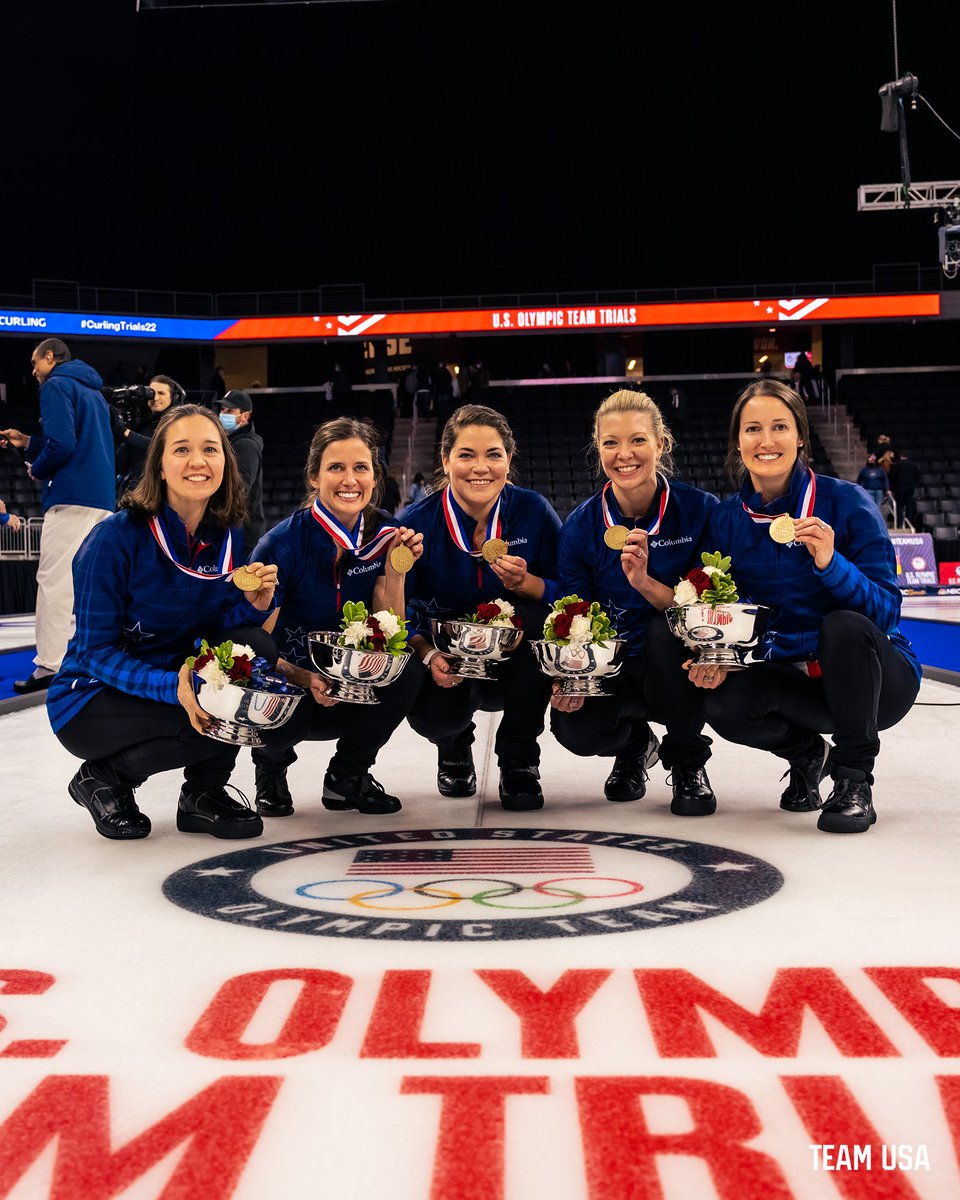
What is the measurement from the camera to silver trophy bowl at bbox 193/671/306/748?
243cm

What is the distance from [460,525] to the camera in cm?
316

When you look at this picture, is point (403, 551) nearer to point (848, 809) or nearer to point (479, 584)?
point (479, 584)

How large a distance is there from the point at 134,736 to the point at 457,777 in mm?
940

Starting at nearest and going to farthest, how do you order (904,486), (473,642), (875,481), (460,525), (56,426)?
(473,642), (460,525), (56,426), (875,481), (904,486)

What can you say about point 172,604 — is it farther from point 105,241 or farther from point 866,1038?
point 105,241

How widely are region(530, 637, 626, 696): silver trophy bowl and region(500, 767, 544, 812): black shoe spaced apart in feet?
0.91

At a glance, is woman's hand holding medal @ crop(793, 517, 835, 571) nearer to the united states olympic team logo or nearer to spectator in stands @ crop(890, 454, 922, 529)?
the united states olympic team logo

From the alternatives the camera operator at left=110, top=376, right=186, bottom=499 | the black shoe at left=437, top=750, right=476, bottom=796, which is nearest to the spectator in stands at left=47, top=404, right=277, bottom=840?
the black shoe at left=437, top=750, right=476, bottom=796

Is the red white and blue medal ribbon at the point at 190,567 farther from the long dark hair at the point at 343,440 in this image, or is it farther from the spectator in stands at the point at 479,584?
the spectator in stands at the point at 479,584

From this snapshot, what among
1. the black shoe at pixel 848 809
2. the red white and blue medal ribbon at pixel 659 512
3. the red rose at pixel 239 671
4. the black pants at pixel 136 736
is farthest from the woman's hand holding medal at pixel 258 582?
the black shoe at pixel 848 809

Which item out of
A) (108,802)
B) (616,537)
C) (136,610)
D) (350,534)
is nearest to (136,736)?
(108,802)

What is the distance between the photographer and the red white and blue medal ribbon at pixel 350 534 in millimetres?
→ 3018

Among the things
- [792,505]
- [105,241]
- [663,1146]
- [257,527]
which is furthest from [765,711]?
[105,241]

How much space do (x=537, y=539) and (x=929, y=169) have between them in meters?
20.7
